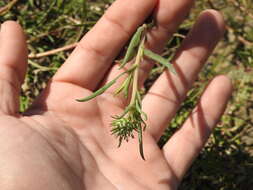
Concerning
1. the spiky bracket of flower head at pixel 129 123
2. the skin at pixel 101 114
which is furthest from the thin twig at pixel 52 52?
the spiky bracket of flower head at pixel 129 123

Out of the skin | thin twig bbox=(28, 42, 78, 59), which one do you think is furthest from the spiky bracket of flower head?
thin twig bbox=(28, 42, 78, 59)

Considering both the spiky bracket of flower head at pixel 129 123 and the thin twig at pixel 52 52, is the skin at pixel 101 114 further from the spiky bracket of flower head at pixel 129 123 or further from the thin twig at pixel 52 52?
the thin twig at pixel 52 52

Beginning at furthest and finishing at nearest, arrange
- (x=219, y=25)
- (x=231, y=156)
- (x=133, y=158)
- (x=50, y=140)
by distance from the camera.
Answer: (x=231, y=156), (x=219, y=25), (x=133, y=158), (x=50, y=140)

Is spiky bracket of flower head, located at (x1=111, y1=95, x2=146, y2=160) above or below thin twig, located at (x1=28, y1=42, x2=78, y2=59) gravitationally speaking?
above

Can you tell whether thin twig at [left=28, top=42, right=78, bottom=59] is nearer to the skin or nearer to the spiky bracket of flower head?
the skin

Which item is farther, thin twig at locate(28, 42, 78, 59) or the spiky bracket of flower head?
thin twig at locate(28, 42, 78, 59)

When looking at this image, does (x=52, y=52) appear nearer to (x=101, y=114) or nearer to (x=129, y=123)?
(x=101, y=114)

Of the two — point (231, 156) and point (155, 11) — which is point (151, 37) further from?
point (231, 156)

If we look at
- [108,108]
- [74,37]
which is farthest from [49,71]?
[108,108]
